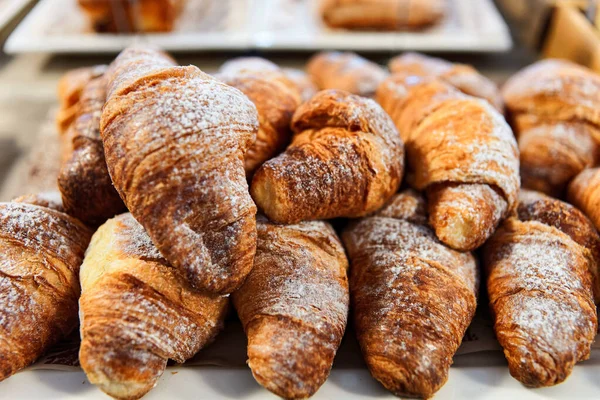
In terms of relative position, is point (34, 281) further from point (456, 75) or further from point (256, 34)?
point (256, 34)

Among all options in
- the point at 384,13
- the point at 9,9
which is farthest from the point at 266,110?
the point at 9,9

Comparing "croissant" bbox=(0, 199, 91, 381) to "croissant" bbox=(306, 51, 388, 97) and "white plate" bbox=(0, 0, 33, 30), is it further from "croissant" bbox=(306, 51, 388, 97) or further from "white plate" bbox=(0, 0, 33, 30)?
"white plate" bbox=(0, 0, 33, 30)

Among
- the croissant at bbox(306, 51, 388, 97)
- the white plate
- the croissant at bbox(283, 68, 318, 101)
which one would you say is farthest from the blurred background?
the croissant at bbox(283, 68, 318, 101)

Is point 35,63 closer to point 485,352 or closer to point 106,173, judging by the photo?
point 106,173

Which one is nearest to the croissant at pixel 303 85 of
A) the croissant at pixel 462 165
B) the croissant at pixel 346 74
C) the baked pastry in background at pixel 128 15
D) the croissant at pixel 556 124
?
the croissant at pixel 346 74

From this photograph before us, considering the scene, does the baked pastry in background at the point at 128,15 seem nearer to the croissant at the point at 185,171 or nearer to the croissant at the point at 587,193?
the croissant at the point at 185,171

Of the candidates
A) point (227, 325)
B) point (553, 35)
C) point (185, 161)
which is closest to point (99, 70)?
point (185, 161)

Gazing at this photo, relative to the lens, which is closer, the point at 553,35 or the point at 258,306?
the point at 258,306
